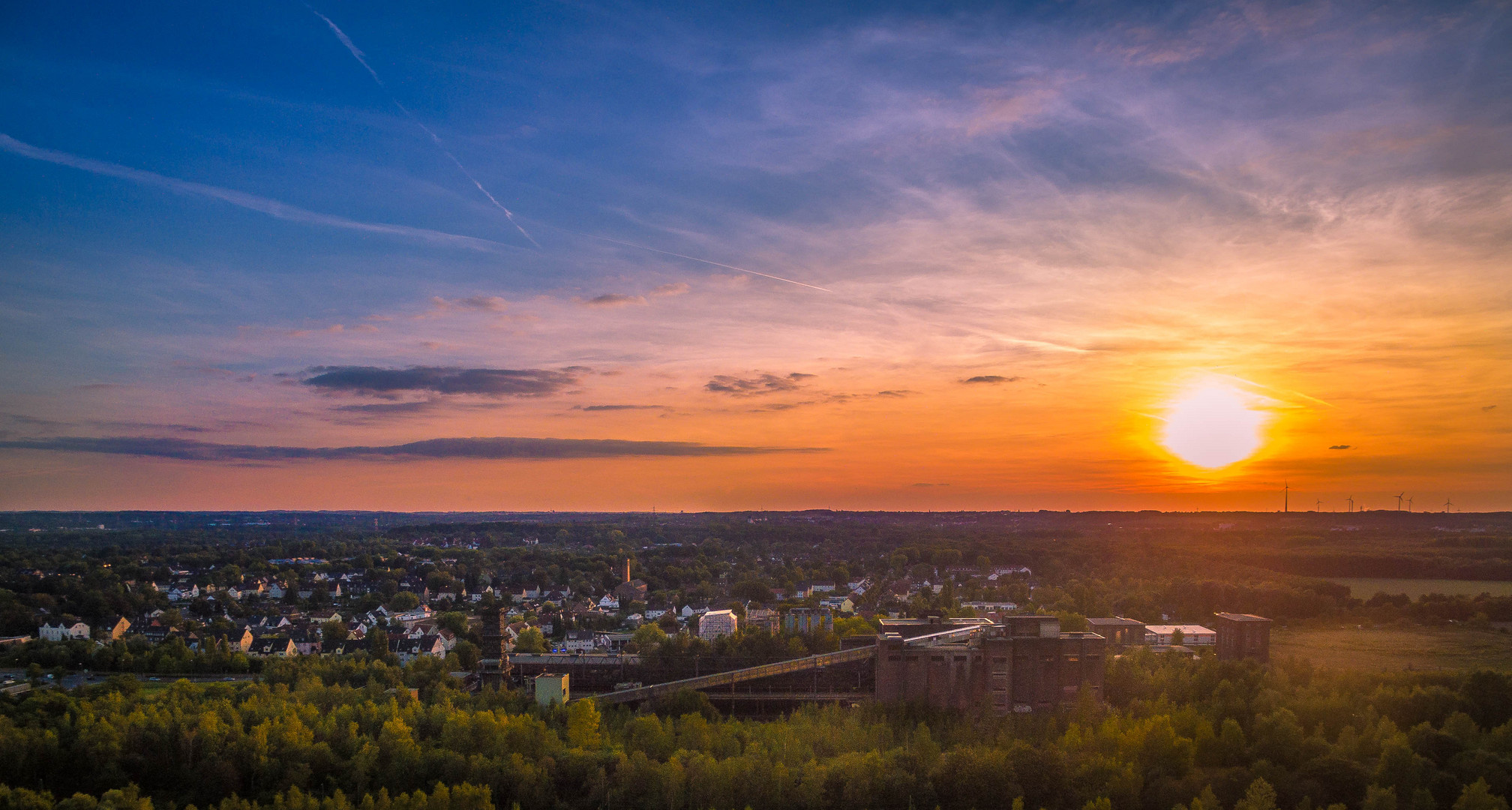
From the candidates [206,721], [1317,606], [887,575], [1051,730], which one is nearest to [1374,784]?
[1051,730]

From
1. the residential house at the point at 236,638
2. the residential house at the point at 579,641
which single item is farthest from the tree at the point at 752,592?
the residential house at the point at 236,638

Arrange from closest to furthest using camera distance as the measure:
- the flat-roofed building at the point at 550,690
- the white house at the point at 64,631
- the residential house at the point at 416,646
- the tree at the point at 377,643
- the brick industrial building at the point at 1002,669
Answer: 1. the flat-roofed building at the point at 550,690
2. the brick industrial building at the point at 1002,669
3. the tree at the point at 377,643
4. the residential house at the point at 416,646
5. the white house at the point at 64,631

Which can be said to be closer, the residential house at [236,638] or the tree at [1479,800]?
the tree at [1479,800]

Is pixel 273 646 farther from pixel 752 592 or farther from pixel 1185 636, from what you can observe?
pixel 1185 636

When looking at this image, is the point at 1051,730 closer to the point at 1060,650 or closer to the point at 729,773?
the point at 1060,650

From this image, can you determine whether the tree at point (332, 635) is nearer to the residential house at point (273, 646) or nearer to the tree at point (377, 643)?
the residential house at point (273, 646)

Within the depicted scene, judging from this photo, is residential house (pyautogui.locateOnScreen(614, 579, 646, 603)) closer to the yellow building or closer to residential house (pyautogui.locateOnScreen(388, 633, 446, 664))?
residential house (pyautogui.locateOnScreen(388, 633, 446, 664))

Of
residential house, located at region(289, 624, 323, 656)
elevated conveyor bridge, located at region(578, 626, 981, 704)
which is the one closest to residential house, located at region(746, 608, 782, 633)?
elevated conveyor bridge, located at region(578, 626, 981, 704)
